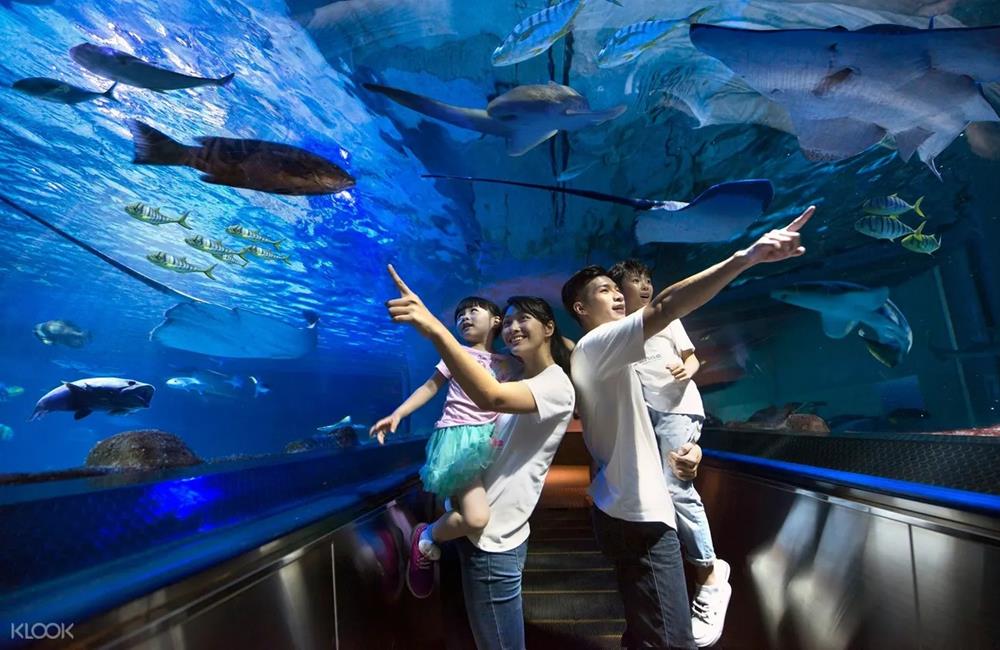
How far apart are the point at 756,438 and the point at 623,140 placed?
3.54 metres

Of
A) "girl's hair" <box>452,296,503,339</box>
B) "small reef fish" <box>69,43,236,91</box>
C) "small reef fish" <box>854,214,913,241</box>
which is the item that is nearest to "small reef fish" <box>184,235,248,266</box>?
"small reef fish" <box>69,43,236,91</box>

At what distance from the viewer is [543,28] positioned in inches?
145

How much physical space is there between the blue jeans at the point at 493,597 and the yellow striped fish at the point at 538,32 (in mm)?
3878

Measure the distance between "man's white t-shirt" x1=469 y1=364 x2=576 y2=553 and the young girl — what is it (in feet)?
0.13

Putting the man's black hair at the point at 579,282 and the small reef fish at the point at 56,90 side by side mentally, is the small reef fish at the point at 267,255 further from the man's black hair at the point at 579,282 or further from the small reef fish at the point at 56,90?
the man's black hair at the point at 579,282

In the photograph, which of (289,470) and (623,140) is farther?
(623,140)

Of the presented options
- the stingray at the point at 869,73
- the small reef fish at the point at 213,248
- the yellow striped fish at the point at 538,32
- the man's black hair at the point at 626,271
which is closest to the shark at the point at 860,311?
the stingray at the point at 869,73

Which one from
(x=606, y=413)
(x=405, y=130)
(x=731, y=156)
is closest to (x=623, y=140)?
(x=731, y=156)

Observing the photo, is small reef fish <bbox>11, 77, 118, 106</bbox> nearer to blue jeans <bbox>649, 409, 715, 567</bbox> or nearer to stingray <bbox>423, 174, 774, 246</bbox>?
stingray <bbox>423, 174, 774, 246</bbox>

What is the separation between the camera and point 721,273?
110 cm

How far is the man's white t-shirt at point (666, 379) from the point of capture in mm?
2195

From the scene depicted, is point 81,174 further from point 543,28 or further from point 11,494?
point 11,494

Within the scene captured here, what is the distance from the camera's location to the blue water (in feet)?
13.0

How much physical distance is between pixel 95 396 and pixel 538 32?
6604 millimetres
